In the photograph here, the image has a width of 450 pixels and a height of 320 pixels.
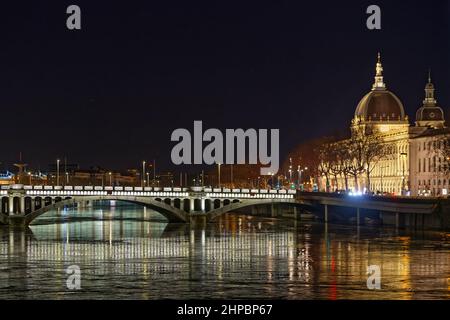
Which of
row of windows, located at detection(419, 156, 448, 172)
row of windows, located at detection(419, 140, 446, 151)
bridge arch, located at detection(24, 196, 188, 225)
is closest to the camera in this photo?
bridge arch, located at detection(24, 196, 188, 225)

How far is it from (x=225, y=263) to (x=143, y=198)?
57353mm

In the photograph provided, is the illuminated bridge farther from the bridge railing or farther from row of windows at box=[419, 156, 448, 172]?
row of windows at box=[419, 156, 448, 172]

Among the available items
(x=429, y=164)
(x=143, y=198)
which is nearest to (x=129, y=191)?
(x=143, y=198)

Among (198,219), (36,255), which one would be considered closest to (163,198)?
(198,219)

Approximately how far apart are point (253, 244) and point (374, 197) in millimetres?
33017

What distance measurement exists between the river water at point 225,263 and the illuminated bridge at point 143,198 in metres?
10.2

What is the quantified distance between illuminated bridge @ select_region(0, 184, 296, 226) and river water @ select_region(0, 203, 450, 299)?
10.2 meters

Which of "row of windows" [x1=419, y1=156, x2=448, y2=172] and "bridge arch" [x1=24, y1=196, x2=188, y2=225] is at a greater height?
"row of windows" [x1=419, y1=156, x2=448, y2=172]

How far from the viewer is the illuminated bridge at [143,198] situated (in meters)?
133

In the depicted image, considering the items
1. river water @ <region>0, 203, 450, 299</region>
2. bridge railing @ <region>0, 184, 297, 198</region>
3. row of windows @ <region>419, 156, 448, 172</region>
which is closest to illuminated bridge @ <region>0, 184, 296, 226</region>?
bridge railing @ <region>0, 184, 297, 198</region>

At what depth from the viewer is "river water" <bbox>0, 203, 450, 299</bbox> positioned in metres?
62.3

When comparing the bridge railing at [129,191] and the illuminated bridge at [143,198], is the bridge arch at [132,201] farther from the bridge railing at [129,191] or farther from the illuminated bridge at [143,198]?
the bridge railing at [129,191]

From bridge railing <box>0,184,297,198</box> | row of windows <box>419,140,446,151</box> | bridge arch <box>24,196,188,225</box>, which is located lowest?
bridge arch <box>24,196,188,225</box>
